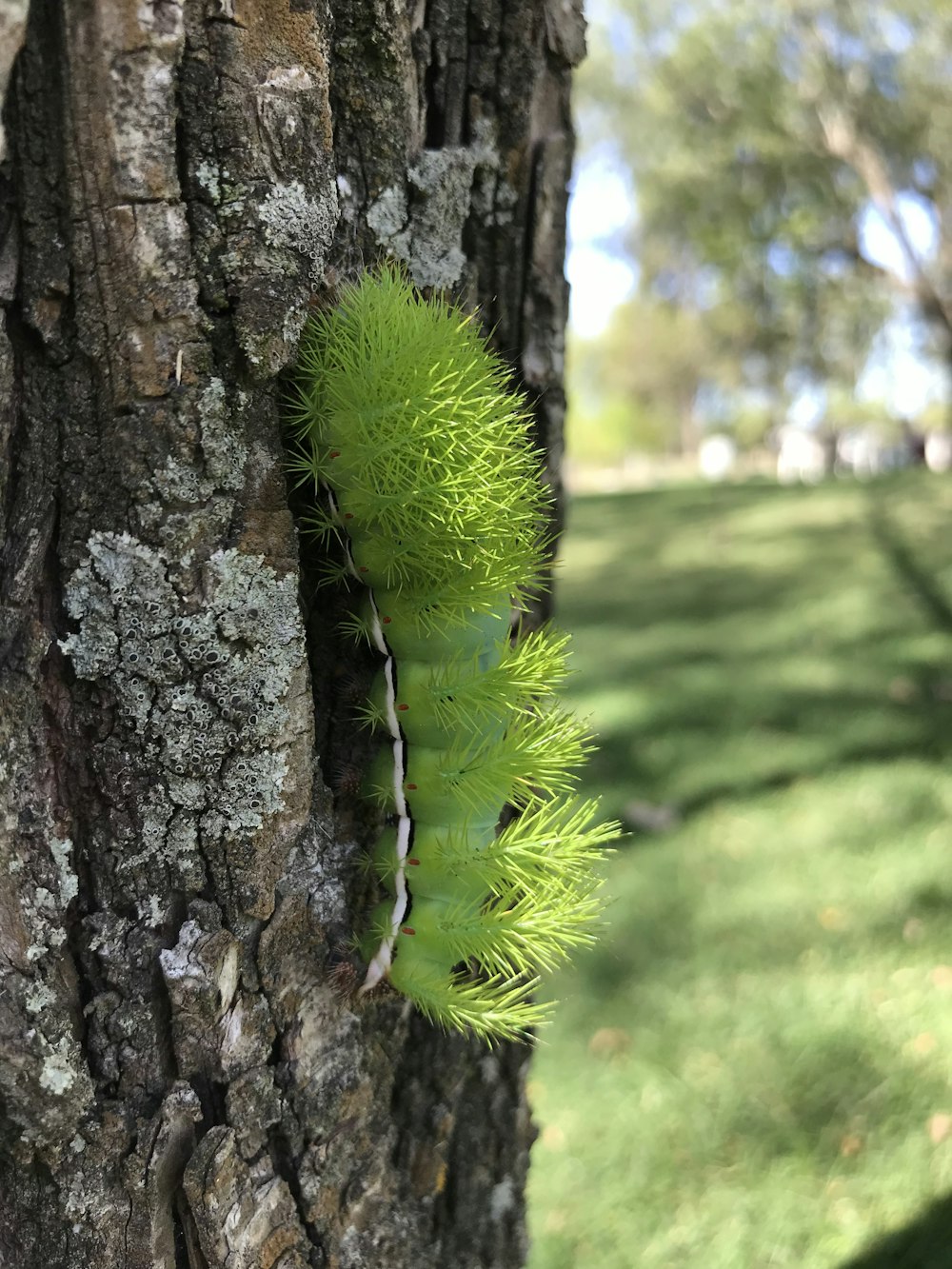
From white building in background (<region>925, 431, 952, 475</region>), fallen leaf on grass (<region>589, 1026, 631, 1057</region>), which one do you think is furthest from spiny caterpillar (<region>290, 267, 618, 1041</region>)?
white building in background (<region>925, 431, 952, 475</region>)

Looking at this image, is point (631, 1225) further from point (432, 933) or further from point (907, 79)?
point (907, 79)

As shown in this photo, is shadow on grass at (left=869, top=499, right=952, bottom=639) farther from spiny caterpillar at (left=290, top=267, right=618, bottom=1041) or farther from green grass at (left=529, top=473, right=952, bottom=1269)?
spiny caterpillar at (left=290, top=267, right=618, bottom=1041)

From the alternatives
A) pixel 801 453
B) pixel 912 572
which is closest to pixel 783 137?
pixel 912 572

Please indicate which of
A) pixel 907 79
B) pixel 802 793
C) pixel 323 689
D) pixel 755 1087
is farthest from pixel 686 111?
pixel 323 689

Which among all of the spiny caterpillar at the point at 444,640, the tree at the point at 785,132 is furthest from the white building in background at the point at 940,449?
the spiny caterpillar at the point at 444,640

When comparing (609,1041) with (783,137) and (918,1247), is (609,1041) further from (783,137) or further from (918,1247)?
(783,137)

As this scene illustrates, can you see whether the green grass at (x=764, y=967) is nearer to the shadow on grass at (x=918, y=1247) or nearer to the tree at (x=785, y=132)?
the shadow on grass at (x=918, y=1247)

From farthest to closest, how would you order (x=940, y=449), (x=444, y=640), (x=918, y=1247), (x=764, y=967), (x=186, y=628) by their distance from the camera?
(x=940, y=449)
(x=764, y=967)
(x=918, y=1247)
(x=444, y=640)
(x=186, y=628)
